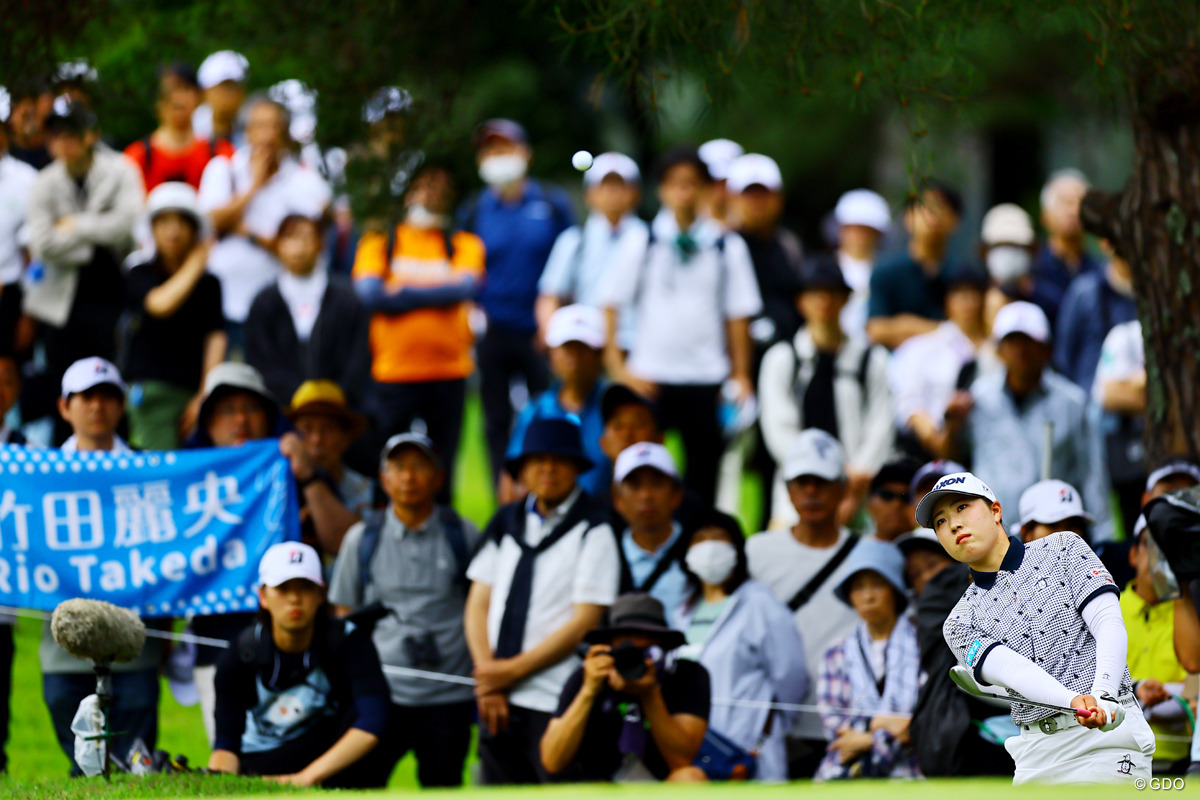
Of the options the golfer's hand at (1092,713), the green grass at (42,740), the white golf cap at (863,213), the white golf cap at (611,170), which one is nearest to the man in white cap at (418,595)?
the green grass at (42,740)

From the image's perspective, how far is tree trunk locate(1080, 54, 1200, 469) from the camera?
7.85 m

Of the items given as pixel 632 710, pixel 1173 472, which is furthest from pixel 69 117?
pixel 1173 472

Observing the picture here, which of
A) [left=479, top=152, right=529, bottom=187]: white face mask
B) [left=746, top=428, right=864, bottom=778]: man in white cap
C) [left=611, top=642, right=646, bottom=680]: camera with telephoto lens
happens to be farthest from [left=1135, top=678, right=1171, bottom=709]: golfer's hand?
[left=479, top=152, right=529, bottom=187]: white face mask

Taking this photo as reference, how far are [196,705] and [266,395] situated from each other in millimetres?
1651

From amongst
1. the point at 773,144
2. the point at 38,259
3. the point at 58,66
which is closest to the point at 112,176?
the point at 38,259

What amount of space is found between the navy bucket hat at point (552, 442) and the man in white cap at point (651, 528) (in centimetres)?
24

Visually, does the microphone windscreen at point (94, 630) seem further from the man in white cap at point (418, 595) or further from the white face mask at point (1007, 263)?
the white face mask at point (1007, 263)

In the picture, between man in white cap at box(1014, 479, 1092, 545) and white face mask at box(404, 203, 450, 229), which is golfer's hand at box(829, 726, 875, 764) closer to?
man in white cap at box(1014, 479, 1092, 545)

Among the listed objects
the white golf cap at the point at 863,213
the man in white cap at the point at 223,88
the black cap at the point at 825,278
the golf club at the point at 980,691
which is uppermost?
the man in white cap at the point at 223,88

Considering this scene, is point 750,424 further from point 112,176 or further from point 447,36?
point 112,176

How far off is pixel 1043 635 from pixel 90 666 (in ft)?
14.5

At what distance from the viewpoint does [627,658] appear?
293 inches

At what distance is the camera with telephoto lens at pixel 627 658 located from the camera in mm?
7426

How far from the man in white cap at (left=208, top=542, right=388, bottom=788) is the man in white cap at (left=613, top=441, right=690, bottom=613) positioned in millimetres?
1376
